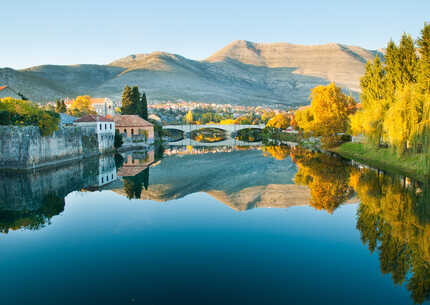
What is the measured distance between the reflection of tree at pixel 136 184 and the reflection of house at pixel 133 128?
107 feet

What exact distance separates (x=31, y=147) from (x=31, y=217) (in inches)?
619

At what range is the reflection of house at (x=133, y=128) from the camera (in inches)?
2349

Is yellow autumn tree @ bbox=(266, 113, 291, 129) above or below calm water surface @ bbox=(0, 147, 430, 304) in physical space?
above

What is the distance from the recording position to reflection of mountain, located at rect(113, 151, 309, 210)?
17797 millimetres

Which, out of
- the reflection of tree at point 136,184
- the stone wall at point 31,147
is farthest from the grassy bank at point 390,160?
the stone wall at point 31,147

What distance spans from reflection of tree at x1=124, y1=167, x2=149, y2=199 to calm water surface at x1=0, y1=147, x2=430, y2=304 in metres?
0.31

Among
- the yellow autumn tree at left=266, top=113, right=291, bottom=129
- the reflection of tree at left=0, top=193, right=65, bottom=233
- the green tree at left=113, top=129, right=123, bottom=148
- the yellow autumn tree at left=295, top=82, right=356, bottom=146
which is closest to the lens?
the reflection of tree at left=0, top=193, right=65, bottom=233

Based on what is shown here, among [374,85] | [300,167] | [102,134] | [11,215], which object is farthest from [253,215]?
[102,134]

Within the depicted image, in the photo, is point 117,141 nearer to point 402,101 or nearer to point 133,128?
point 133,128

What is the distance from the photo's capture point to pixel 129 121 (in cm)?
6078

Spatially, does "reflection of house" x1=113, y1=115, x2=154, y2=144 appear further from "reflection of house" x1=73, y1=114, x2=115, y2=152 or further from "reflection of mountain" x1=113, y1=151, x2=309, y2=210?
"reflection of mountain" x1=113, y1=151, x2=309, y2=210

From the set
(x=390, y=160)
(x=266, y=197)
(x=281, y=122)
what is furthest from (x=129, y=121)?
(x=266, y=197)

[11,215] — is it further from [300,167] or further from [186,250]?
[300,167]

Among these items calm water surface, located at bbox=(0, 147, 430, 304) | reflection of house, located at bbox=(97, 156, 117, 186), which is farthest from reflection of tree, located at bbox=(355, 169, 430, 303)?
reflection of house, located at bbox=(97, 156, 117, 186)
